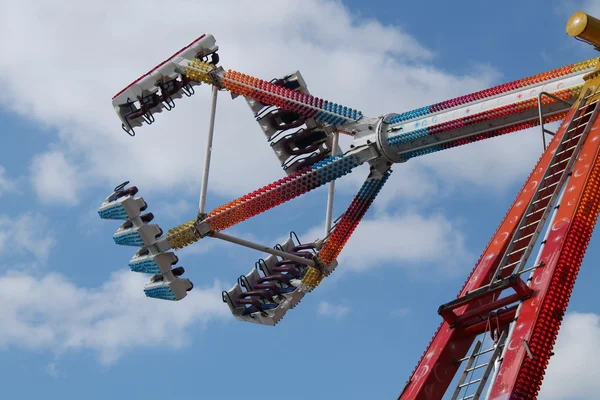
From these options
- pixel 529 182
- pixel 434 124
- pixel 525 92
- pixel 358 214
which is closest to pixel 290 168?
pixel 358 214

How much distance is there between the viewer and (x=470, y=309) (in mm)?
19469

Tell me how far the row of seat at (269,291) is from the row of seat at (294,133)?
2.58 metres

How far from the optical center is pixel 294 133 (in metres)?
31.4

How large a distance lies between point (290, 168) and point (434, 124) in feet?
23.0

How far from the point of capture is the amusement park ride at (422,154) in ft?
58.2

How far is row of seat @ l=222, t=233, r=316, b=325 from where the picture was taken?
29.5 metres

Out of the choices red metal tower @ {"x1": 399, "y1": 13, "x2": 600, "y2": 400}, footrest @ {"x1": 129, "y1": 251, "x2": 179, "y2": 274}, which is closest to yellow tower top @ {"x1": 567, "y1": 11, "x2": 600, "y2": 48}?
red metal tower @ {"x1": 399, "y1": 13, "x2": 600, "y2": 400}

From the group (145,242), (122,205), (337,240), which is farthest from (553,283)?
(122,205)

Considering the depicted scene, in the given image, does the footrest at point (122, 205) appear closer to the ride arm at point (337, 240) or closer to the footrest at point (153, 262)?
the footrest at point (153, 262)

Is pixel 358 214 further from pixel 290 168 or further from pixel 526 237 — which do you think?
pixel 526 237

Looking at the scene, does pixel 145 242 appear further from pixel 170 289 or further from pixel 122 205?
pixel 170 289

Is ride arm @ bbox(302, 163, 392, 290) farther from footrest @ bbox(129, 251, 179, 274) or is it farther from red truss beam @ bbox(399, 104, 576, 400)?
red truss beam @ bbox(399, 104, 576, 400)

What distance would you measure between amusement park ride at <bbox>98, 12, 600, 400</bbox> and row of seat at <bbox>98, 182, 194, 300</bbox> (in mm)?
38

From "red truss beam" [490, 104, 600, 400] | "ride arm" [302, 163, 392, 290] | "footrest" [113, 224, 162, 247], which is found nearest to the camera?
"red truss beam" [490, 104, 600, 400]
